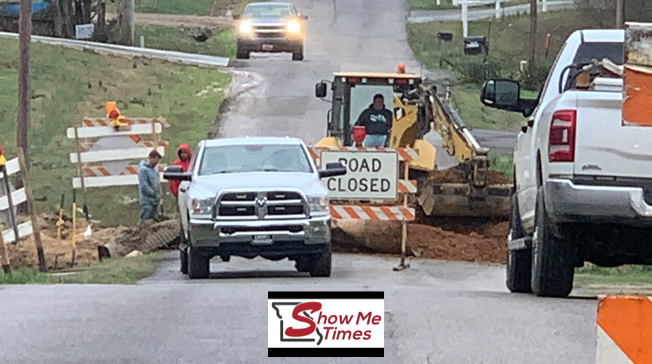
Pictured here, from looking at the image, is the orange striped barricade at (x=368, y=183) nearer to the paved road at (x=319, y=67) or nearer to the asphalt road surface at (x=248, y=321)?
the asphalt road surface at (x=248, y=321)

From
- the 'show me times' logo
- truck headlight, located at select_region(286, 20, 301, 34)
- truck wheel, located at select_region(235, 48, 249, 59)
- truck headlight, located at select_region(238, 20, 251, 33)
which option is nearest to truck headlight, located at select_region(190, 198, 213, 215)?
the 'show me times' logo

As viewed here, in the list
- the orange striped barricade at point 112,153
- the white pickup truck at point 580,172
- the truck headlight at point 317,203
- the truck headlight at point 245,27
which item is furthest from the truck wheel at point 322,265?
the truck headlight at point 245,27

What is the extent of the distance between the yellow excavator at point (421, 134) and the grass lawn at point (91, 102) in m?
3.77

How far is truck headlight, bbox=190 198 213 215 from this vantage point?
58.1ft

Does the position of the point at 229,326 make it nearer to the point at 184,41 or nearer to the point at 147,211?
the point at 147,211

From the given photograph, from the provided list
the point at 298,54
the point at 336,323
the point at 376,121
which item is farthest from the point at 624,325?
the point at 298,54

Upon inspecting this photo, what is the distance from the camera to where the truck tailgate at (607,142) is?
37.4 ft

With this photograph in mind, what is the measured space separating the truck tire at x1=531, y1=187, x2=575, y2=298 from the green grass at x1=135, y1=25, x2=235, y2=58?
40.6 m

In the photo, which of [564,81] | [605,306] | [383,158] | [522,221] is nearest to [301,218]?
[383,158]

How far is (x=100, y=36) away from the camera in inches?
2133

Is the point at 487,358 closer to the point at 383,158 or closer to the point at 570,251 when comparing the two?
the point at 570,251

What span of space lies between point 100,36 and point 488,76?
1370 cm

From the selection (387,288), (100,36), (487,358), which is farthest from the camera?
(100,36)

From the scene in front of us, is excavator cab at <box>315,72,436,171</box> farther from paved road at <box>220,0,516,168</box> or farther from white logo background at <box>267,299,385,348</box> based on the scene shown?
white logo background at <box>267,299,385,348</box>
